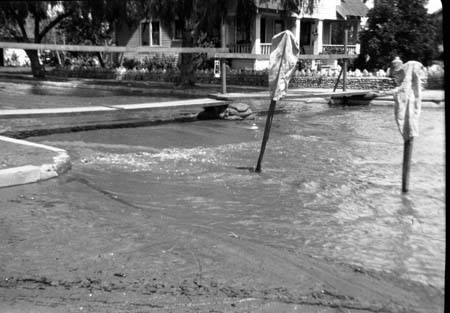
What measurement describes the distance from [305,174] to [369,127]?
6827 millimetres

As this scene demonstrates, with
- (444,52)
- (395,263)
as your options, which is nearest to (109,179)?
(395,263)

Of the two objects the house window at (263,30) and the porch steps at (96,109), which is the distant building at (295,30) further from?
the porch steps at (96,109)

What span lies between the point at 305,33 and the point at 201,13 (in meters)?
17.2

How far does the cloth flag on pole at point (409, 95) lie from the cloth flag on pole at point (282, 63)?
1671 millimetres

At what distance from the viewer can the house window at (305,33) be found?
38.9m

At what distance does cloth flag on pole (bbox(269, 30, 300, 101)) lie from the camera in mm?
7742

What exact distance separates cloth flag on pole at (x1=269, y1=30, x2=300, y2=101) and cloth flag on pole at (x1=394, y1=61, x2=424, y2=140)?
1.67 meters

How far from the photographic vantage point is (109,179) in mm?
7832

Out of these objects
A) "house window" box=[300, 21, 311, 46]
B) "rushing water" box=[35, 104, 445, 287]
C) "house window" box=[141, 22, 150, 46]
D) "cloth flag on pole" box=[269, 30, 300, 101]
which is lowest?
"rushing water" box=[35, 104, 445, 287]

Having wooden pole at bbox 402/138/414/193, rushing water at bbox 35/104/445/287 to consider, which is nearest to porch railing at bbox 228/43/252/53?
rushing water at bbox 35/104/445/287

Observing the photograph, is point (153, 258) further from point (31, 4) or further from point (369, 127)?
point (369, 127)

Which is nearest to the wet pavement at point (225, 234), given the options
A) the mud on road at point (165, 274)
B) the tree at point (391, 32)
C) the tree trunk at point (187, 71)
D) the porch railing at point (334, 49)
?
the mud on road at point (165, 274)

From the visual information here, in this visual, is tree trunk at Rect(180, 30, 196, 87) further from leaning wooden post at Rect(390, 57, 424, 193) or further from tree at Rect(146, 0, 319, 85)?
leaning wooden post at Rect(390, 57, 424, 193)

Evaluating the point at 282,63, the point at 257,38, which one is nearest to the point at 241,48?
the point at 257,38
